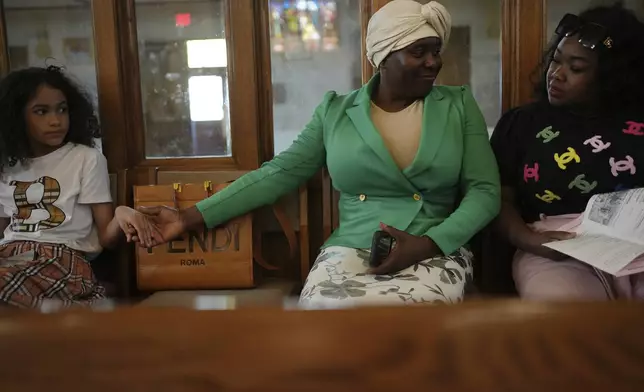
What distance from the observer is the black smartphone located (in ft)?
4.77

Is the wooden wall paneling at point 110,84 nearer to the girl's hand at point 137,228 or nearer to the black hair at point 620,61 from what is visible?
the girl's hand at point 137,228

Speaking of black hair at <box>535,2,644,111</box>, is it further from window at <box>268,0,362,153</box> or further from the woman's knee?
window at <box>268,0,362,153</box>

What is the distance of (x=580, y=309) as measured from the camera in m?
0.43

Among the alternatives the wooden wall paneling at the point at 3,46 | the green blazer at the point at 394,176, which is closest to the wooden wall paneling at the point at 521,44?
the green blazer at the point at 394,176

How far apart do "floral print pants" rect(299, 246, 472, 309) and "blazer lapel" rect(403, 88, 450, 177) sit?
0.83 ft

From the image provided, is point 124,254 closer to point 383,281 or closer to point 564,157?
point 383,281

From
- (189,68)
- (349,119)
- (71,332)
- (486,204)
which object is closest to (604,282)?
(486,204)

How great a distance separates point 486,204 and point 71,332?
4.26 feet

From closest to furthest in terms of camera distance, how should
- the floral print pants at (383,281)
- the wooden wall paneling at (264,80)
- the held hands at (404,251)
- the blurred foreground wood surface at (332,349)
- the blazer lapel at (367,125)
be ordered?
1. the blurred foreground wood surface at (332,349)
2. the floral print pants at (383,281)
3. the held hands at (404,251)
4. the blazer lapel at (367,125)
5. the wooden wall paneling at (264,80)

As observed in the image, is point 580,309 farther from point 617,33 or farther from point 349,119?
point 617,33

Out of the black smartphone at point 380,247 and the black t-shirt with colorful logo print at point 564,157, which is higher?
the black t-shirt with colorful logo print at point 564,157

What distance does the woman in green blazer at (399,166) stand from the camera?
1538 millimetres

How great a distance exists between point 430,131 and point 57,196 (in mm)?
1146

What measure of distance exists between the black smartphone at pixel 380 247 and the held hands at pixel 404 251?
0.5 inches
